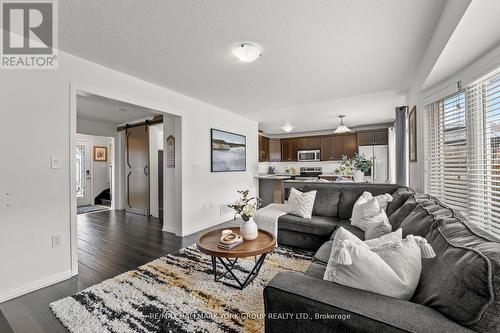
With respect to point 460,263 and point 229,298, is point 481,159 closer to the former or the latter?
point 460,263

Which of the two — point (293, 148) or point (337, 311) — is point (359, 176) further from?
point (293, 148)

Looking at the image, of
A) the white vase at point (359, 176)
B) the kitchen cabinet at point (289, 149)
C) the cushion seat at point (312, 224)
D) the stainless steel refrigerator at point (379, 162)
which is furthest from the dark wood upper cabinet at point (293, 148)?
the cushion seat at point (312, 224)

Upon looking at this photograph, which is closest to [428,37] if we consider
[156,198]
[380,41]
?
[380,41]

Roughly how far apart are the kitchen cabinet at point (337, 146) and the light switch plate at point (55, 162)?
22.1ft

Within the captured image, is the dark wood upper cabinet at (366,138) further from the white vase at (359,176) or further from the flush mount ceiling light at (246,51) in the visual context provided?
the flush mount ceiling light at (246,51)

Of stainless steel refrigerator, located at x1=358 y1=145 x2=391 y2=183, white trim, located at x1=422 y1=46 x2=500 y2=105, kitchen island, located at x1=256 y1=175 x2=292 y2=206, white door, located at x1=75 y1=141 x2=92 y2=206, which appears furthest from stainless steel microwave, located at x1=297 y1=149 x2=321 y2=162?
white door, located at x1=75 y1=141 x2=92 y2=206

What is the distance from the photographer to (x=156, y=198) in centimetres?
512

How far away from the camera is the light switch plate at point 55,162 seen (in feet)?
7.33

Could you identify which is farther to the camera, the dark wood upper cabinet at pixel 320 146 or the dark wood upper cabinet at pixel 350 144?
the dark wood upper cabinet at pixel 320 146

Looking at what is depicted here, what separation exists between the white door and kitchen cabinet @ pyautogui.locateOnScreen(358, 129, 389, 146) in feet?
27.6

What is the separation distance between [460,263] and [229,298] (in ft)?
5.37

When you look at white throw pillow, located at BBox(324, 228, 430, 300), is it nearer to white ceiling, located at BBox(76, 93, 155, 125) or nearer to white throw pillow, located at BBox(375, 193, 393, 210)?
white throw pillow, located at BBox(375, 193, 393, 210)

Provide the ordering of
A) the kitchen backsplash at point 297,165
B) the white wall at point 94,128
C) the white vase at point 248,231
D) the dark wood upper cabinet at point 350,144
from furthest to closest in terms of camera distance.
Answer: the kitchen backsplash at point 297,165 < the dark wood upper cabinet at point 350,144 < the white wall at point 94,128 < the white vase at point 248,231

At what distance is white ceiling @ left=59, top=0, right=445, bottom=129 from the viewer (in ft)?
5.55
